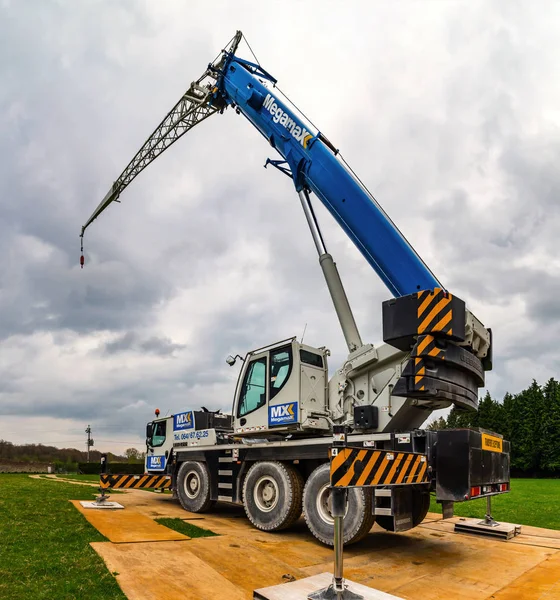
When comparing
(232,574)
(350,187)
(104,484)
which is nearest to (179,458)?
(104,484)

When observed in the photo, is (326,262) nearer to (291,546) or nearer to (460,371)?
(460,371)

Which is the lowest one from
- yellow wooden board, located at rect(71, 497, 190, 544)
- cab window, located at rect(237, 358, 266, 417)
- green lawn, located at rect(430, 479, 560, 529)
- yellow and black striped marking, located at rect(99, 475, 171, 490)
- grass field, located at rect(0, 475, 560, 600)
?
green lawn, located at rect(430, 479, 560, 529)

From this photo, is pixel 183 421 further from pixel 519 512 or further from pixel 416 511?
pixel 519 512

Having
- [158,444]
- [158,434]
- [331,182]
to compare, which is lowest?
[158,444]

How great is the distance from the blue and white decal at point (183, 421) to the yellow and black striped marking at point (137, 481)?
1.27m

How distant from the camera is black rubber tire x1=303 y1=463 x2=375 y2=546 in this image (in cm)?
726

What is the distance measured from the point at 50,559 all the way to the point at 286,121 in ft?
29.3

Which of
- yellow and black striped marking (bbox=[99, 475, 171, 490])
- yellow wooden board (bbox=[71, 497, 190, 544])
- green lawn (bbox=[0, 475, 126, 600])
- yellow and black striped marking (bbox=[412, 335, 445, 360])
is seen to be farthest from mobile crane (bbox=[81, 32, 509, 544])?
green lawn (bbox=[0, 475, 126, 600])

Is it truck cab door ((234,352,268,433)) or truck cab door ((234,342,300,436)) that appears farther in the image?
truck cab door ((234,352,268,433))

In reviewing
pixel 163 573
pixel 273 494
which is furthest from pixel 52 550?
pixel 273 494

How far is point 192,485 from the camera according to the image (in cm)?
1151

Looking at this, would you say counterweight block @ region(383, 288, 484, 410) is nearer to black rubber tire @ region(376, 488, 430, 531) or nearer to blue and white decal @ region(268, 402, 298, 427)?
black rubber tire @ region(376, 488, 430, 531)

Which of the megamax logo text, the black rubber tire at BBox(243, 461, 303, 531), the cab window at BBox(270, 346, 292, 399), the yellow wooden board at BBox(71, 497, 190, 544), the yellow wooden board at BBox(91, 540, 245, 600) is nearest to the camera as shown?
the yellow wooden board at BBox(91, 540, 245, 600)

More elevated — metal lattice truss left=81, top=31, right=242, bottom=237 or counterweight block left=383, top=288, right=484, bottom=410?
metal lattice truss left=81, top=31, right=242, bottom=237
